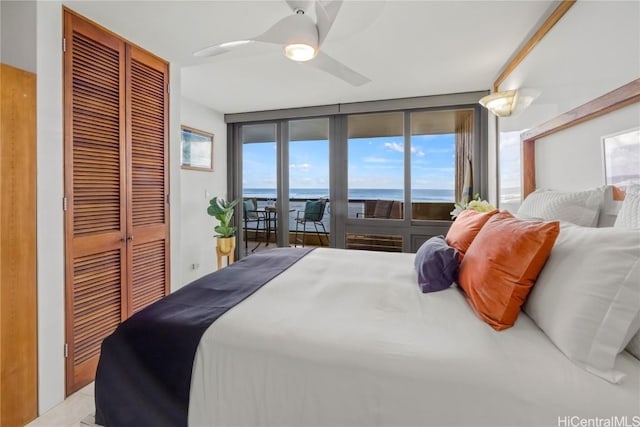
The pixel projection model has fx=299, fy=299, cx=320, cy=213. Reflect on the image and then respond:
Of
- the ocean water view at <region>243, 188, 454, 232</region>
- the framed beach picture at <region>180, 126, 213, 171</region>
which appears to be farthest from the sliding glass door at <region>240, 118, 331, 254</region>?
the framed beach picture at <region>180, 126, 213, 171</region>

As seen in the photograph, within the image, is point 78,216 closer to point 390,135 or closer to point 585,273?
point 585,273

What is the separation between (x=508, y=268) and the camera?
3.80 feet

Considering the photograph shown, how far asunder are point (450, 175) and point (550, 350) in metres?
3.37

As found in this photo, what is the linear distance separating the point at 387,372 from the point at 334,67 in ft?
6.14

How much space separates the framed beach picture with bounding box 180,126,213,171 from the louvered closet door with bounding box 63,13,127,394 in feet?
5.14

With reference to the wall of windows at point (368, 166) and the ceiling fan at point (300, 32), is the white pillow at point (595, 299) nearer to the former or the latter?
the ceiling fan at point (300, 32)

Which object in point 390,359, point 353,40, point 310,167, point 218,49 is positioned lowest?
point 390,359

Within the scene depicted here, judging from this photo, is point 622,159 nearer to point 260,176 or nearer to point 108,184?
point 108,184

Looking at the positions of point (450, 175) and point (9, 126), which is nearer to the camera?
point (9, 126)

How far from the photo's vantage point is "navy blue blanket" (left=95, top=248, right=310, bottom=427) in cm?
113

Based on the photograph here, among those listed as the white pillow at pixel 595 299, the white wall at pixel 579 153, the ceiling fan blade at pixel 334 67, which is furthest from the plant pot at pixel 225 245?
the white pillow at pixel 595 299

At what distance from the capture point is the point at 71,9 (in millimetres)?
1936

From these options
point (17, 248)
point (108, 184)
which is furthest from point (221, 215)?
point (17, 248)

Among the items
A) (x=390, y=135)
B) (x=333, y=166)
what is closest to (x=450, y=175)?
(x=390, y=135)
